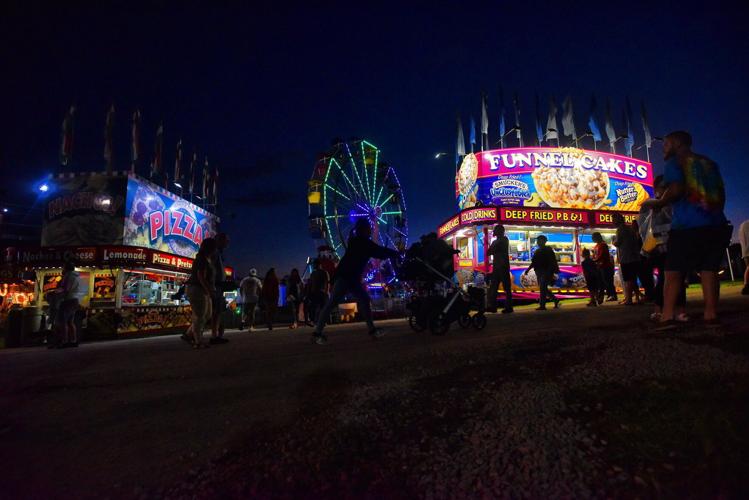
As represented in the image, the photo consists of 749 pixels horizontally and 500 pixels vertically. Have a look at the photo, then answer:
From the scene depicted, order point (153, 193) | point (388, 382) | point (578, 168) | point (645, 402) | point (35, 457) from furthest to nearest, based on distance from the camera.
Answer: point (153, 193), point (578, 168), point (388, 382), point (35, 457), point (645, 402)

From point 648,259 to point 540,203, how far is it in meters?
17.6

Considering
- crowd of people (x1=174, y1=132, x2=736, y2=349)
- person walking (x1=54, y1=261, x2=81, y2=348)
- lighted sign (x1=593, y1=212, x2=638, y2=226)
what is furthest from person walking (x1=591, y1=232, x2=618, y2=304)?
person walking (x1=54, y1=261, x2=81, y2=348)

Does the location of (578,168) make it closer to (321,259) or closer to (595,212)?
(595,212)

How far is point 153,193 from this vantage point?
2794 cm

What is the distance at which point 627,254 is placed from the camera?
25.9 feet

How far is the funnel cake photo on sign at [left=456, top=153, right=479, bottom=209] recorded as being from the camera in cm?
2338

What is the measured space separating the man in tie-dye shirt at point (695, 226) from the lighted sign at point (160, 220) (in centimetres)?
2744

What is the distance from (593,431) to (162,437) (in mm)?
2411

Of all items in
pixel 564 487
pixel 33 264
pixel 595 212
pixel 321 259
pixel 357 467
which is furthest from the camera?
Answer: pixel 33 264

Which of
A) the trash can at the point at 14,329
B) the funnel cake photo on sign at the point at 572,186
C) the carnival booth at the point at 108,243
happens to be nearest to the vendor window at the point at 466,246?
the funnel cake photo on sign at the point at 572,186

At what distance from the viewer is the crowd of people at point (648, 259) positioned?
12.8 ft

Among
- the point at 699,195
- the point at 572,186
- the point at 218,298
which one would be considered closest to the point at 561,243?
the point at 572,186

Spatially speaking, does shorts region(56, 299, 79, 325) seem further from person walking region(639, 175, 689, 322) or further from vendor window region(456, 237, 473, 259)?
vendor window region(456, 237, 473, 259)

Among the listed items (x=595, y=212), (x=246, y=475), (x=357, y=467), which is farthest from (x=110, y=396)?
(x=595, y=212)
